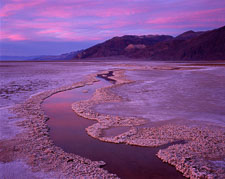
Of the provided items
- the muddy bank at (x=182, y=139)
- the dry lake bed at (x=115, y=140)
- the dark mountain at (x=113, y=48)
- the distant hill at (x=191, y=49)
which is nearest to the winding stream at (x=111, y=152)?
the dry lake bed at (x=115, y=140)

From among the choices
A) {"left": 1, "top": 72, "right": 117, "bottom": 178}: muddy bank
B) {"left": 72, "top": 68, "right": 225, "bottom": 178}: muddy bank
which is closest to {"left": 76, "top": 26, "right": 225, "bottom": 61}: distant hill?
{"left": 72, "top": 68, "right": 225, "bottom": 178}: muddy bank

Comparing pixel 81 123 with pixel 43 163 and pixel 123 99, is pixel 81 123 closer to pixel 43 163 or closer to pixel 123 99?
pixel 43 163

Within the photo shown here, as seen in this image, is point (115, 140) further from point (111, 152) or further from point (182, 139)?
point (182, 139)

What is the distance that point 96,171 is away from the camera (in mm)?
4164

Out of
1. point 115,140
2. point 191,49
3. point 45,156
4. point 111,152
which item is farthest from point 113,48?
point 45,156

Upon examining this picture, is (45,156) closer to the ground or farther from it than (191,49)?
closer to the ground

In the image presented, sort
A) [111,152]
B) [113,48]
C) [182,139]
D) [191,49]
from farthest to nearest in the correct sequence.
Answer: [113,48]
[191,49]
[182,139]
[111,152]

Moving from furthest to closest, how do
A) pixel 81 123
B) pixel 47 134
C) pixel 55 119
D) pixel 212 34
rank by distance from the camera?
1. pixel 212 34
2. pixel 55 119
3. pixel 81 123
4. pixel 47 134

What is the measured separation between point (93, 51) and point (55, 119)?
133565 millimetres

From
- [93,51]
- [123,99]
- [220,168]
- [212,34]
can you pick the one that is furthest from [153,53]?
[220,168]

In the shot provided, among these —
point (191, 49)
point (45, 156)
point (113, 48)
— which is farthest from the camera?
point (113, 48)

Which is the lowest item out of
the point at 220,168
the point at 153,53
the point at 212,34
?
the point at 220,168

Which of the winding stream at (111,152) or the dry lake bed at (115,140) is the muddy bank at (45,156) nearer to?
the dry lake bed at (115,140)

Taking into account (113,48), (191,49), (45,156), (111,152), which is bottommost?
(111,152)
